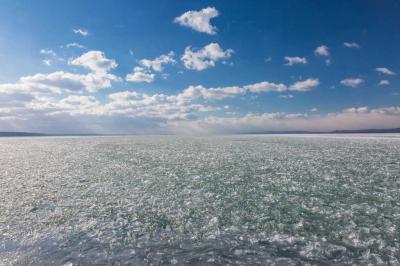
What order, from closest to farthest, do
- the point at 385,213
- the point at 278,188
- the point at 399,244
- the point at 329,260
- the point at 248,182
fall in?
the point at 329,260
the point at 399,244
the point at 385,213
the point at 278,188
the point at 248,182

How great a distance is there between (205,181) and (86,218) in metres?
6.70

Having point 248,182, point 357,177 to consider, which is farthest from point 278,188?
point 357,177

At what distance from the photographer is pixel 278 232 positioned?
9.02 m

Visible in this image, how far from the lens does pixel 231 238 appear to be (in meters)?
8.65

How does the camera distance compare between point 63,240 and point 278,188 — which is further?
point 278,188

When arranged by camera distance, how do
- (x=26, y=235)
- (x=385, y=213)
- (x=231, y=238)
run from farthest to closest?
(x=385, y=213) → (x=26, y=235) → (x=231, y=238)

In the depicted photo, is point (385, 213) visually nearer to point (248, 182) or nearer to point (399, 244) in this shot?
point (399, 244)

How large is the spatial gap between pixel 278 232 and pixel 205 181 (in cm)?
720

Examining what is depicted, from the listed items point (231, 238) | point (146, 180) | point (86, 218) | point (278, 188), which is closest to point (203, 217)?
point (231, 238)

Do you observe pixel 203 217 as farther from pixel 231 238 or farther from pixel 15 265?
pixel 15 265

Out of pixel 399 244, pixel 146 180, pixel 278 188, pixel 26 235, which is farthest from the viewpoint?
pixel 146 180

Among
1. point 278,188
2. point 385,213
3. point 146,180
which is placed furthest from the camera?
point 146,180

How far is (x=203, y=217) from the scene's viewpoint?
10.4m

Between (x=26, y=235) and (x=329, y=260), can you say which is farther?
(x=26, y=235)
